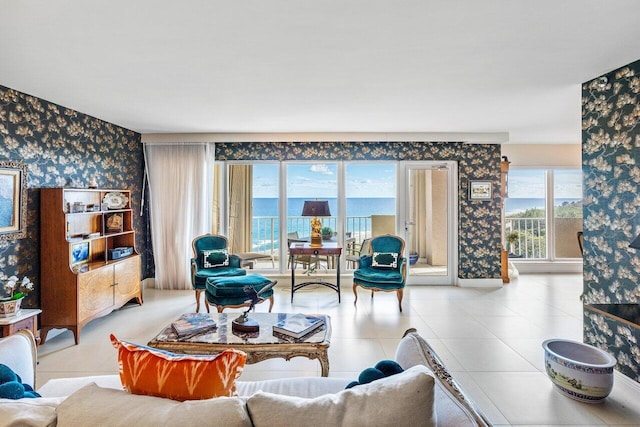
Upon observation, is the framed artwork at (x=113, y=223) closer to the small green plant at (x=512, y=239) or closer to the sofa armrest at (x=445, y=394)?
the sofa armrest at (x=445, y=394)

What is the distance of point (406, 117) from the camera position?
414 cm

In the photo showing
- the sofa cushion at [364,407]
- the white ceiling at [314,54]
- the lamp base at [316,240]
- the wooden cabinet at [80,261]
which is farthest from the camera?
the lamp base at [316,240]

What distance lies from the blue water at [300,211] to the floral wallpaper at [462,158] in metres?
0.69

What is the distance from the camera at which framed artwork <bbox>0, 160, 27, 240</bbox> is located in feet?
9.58

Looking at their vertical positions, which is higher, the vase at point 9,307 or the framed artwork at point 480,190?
the framed artwork at point 480,190

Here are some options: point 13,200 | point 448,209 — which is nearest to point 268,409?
point 13,200

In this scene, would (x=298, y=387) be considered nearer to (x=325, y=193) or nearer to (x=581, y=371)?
(x=581, y=371)

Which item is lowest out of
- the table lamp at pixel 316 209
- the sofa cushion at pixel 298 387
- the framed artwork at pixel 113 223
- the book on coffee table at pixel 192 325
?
the sofa cushion at pixel 298 387

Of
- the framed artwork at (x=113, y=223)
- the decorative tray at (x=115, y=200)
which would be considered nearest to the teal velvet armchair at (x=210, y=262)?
the framed artwork at (x=113, y=223)

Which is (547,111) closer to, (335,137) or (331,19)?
(335,137)

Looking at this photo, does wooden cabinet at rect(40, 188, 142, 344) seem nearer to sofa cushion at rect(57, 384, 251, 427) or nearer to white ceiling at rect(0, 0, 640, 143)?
white ceiling at rect(0, 0, 640, 143)

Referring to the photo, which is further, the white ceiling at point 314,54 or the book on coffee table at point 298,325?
the book on coffee table at point 298,325

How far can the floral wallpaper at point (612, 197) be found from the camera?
246 centimetres

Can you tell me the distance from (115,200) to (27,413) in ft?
12.2
